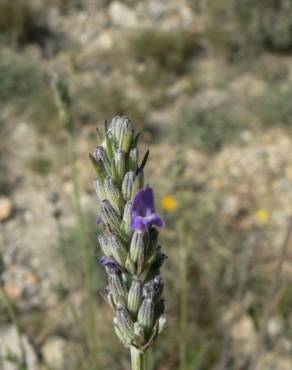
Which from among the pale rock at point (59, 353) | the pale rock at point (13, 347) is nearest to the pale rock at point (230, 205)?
the pale rock at point (59, 353)

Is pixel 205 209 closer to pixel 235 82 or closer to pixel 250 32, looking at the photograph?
pixel 235 82

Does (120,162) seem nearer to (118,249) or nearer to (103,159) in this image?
(103,159)

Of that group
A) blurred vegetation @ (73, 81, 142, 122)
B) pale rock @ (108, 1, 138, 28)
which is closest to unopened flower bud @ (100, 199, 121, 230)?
blurred vegetation @ (73, 81, 142, 122)

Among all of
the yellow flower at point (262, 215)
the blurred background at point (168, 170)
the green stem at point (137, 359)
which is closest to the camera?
the green stem at point (137, 359)

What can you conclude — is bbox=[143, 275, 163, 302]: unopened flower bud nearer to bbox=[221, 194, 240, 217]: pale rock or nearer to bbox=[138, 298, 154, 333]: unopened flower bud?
bbox=[138, 298, 154, 333]: unopened flower bud

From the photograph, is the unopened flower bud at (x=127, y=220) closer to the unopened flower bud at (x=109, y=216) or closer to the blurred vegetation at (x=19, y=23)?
the unopened flower bud at (x=109, y=216)

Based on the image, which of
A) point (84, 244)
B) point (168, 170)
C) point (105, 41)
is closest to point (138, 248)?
point (84, 244)
